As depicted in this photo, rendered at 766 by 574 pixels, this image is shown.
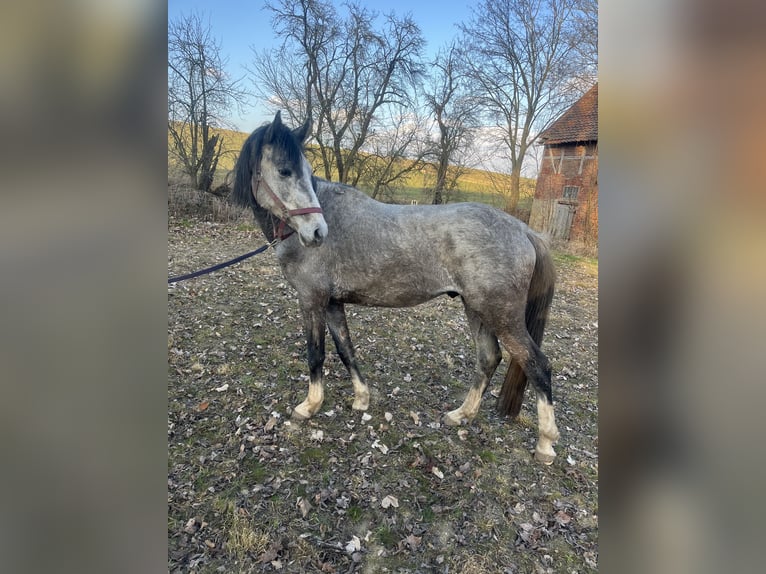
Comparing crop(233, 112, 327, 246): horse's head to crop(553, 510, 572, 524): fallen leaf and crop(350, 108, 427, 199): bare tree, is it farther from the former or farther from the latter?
crop(350, 108, 427, 199): bare tree

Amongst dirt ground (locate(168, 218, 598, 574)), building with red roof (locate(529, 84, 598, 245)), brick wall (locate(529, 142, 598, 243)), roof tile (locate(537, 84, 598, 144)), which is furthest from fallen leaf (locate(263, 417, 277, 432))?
brick wall (locate(529, 142, 598, 243))

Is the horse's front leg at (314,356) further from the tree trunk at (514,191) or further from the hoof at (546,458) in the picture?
the tree trunk at (514,191)

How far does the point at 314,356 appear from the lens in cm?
→ 312

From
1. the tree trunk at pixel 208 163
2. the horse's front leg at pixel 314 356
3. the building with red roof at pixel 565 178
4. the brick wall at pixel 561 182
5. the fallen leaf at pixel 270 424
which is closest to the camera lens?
the horse's front leg at pixel 314 356

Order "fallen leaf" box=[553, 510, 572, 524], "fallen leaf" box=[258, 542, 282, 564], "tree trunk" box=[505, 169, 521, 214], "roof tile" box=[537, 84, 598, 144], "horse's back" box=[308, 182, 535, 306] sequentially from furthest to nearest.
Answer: "tree trunk" box=[505, 169, 521, 214]
"roof tile" box=[537, 84, 598, 144]
"horse's back" box=[308, 182, 535, 306]
"fallen leaf" box=[553, 510, 572, 524]
"fallen leaf" box=[258, 542, 282, 564]

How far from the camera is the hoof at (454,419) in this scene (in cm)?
325

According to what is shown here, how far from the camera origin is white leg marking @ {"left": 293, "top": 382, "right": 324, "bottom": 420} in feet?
10.5

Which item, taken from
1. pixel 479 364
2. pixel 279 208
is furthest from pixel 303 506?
pixel 279 208

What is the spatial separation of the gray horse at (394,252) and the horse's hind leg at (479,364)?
23cm

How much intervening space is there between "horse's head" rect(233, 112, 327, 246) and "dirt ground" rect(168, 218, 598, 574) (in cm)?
172

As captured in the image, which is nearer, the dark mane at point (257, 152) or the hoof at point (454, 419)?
the dark mane at point (257, 152)

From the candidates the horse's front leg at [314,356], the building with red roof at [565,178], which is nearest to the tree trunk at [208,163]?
the horse's front leg at [314,356]
